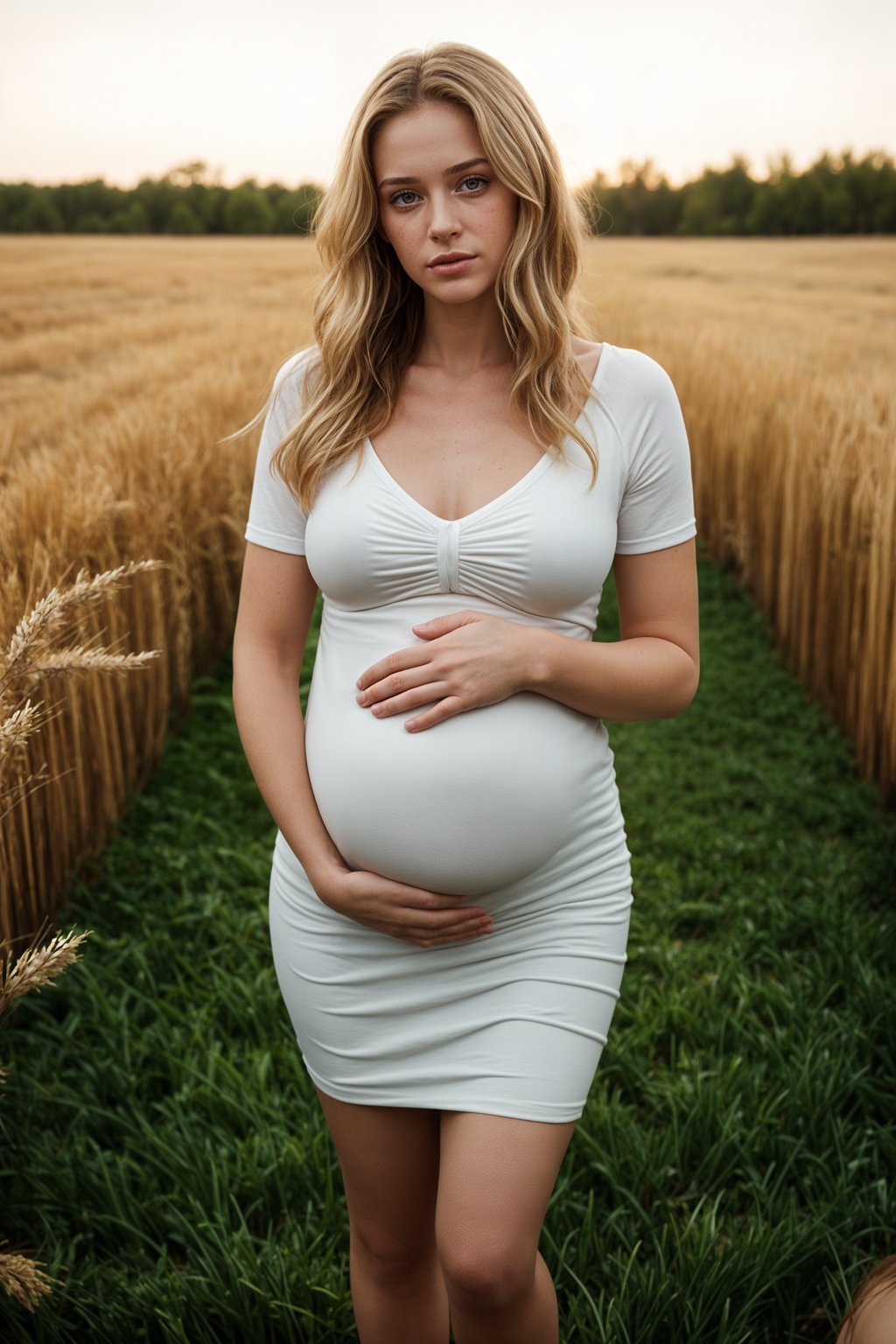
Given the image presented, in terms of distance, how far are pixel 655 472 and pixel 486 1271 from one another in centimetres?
92

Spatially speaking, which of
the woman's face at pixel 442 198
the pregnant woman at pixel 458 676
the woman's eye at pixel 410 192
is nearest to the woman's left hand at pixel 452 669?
the pregnant woman at pixel 458 676

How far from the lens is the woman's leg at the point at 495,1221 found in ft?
3.85

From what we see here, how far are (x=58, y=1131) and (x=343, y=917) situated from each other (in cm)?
125

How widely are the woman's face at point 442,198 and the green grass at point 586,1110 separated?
1.49 metres

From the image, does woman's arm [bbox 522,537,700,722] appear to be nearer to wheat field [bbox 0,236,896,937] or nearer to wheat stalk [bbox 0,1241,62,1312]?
wheat field [bbox 0,236,896,937]

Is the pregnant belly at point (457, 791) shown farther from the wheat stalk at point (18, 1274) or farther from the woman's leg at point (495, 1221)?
the wheat stalk at point (18, 1274)

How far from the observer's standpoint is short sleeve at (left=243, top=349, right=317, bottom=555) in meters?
1.44

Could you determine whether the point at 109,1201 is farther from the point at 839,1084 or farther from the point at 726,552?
the point at 726,552

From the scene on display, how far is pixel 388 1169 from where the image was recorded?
4.56 feet

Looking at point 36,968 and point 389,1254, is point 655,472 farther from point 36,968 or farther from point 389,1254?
point 389,1254

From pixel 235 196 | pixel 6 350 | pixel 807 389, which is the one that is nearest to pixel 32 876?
pixel 6 350

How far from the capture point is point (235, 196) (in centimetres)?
531

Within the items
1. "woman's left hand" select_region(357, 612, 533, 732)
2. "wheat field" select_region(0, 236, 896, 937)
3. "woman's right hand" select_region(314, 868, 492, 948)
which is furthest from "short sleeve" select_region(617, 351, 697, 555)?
"woman's right hand" select_region(314, 868, 492, 948)

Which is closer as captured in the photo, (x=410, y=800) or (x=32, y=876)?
(x=410, y=800)
